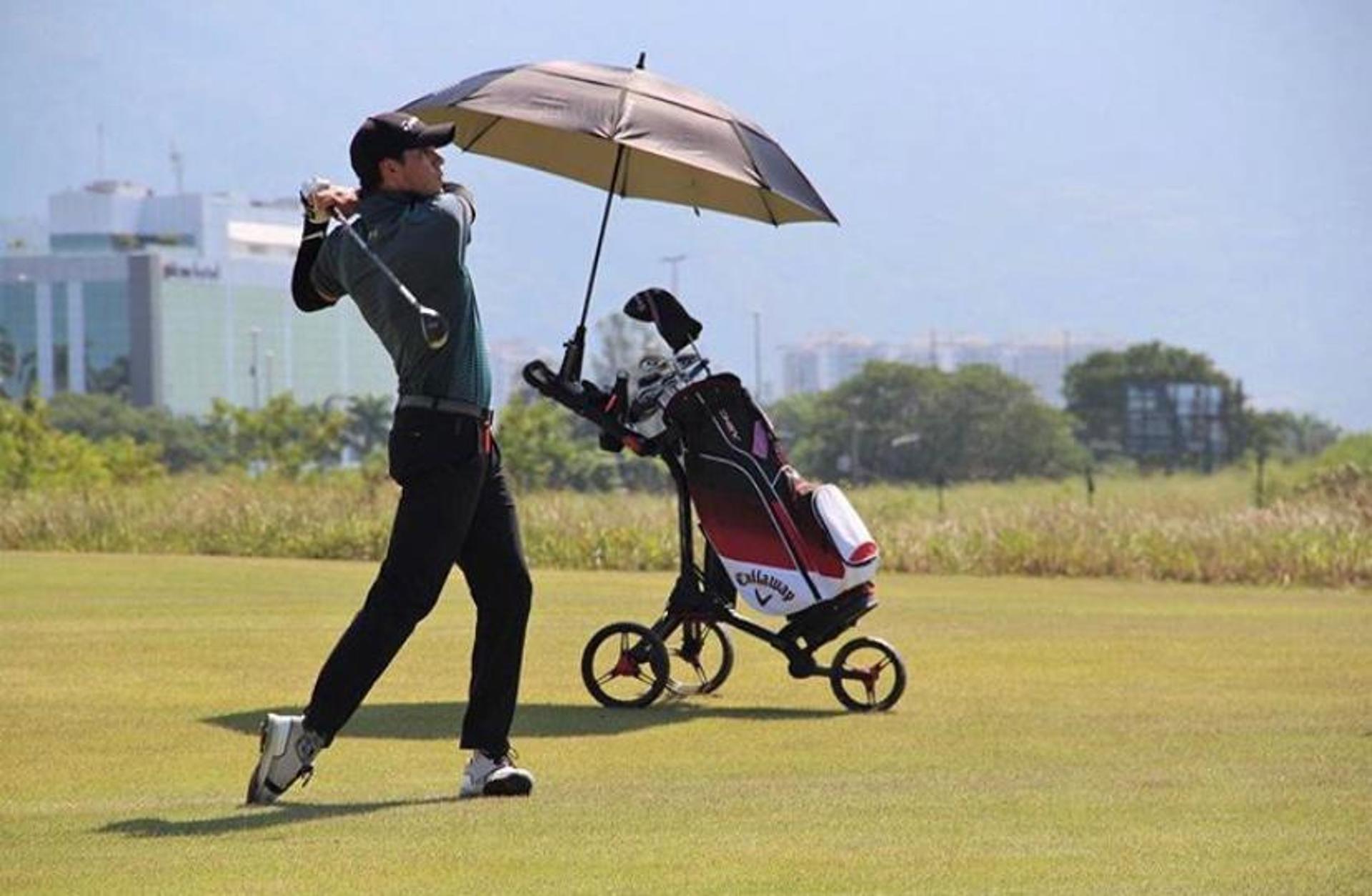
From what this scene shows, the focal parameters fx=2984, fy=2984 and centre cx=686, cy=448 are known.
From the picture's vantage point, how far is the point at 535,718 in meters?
12.6

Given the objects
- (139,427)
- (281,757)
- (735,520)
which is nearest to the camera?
(281,757)

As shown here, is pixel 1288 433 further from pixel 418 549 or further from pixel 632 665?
pixel 418 549

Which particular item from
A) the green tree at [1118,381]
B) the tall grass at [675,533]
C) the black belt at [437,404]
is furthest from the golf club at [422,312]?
the green tree at [1118,381]

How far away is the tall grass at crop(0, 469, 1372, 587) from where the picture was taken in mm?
26156

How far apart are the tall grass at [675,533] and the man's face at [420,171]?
16478mm

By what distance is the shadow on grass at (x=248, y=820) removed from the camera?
8.66 m

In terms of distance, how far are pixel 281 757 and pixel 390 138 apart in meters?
1.98

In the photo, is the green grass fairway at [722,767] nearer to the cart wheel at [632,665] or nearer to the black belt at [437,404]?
the cart wheel at [632,665]

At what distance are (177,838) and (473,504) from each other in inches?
63.0

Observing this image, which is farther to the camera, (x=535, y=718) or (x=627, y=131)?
(x=535, y=718)

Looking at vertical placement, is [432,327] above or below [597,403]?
above

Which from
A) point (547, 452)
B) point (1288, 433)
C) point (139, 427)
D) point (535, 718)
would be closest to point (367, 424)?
point (139, 427)

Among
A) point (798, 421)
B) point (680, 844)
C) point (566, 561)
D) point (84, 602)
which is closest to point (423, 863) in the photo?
point (680, 844)

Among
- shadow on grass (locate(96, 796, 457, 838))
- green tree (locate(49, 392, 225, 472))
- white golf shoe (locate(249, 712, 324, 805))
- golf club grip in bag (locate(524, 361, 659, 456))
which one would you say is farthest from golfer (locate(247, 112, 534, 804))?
green tree (locate(49, 392, 225, 472))
